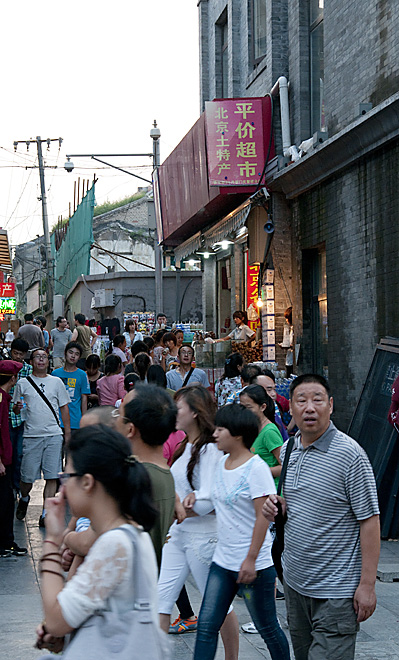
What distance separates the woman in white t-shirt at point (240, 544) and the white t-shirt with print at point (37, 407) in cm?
474

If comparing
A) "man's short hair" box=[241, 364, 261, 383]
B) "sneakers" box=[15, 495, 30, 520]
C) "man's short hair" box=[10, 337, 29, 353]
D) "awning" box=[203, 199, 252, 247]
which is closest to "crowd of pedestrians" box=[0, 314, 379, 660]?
"man's short hair" box=[241, 364, 261, 383]

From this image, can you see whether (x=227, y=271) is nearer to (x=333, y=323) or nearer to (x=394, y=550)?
(x=333, y=323)

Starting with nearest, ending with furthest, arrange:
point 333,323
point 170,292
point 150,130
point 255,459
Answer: point 255,459
point 333,323
point 150,130
point 170,292

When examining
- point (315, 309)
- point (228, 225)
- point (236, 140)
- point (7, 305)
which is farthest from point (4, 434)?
point (7, 305)

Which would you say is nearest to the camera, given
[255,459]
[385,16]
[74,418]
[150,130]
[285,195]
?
[255,459]

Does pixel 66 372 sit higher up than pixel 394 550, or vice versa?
pixel 66 372

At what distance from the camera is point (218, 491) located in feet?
15.2

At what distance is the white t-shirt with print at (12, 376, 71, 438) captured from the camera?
9.13m

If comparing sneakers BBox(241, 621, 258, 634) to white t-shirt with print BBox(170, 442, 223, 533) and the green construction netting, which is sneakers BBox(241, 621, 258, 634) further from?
the green construction netting

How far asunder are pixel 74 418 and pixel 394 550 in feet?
13.1

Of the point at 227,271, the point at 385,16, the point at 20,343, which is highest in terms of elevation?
the point at 385,16

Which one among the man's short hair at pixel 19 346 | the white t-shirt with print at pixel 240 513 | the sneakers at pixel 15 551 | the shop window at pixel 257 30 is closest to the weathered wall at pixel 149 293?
the shop window at pixel 257 30

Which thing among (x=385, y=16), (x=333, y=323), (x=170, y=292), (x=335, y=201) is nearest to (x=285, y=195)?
(x=335, y=201)

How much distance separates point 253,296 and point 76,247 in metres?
23.2
